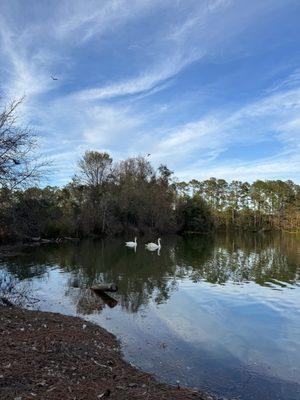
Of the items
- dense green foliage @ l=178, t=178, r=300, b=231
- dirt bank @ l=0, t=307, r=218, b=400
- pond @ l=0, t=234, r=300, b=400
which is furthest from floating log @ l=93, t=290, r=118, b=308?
dense green foliage @ l=178, t=178, r=300, b=231

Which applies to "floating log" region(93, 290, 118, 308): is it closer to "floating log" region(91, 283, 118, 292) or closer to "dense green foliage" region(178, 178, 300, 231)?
"floating log" region(91, 283, 118, 292)

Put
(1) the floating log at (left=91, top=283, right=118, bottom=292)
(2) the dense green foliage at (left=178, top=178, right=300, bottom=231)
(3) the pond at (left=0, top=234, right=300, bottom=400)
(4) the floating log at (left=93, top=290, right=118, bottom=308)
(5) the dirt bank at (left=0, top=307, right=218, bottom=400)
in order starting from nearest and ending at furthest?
1. (5) the dirt bank at (left=0, top=307, right=218, bottom=400)
2. (3) the pond at (left=0, top=234, right=300, bottom=400)
3. (4) the floating log at (left=93, top=290, right=118, bottom=308)
4. (1) the floating log at (left=91, top=283, right=118, bottom=292)
5. (2) the dense green foliage at (left=178, top=178, right=300, bottom=231)

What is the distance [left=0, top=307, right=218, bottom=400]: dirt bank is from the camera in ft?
20.2

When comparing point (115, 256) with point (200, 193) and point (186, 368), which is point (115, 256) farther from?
Answer: point (200, 193)

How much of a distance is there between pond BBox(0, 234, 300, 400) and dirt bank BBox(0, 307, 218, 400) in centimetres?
104

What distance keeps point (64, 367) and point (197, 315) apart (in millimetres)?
7974

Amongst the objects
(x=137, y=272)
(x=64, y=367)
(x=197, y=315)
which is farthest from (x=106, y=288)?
(x=64, y=367)

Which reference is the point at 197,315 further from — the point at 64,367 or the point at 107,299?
the point at 64,367

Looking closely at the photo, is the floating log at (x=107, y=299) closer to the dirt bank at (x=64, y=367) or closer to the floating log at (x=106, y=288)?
the floating log at (x=106, y=288)

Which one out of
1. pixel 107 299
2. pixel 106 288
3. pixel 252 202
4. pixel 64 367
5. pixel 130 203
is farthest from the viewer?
pixel 252 202

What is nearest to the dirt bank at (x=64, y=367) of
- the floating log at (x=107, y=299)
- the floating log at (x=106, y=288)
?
the floating log at (x=107, y=299)

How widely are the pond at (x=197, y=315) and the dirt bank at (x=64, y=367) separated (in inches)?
41.0

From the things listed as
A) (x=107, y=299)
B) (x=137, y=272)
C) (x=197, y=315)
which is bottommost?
(x=197, y=315)

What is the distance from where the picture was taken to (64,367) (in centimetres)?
740
